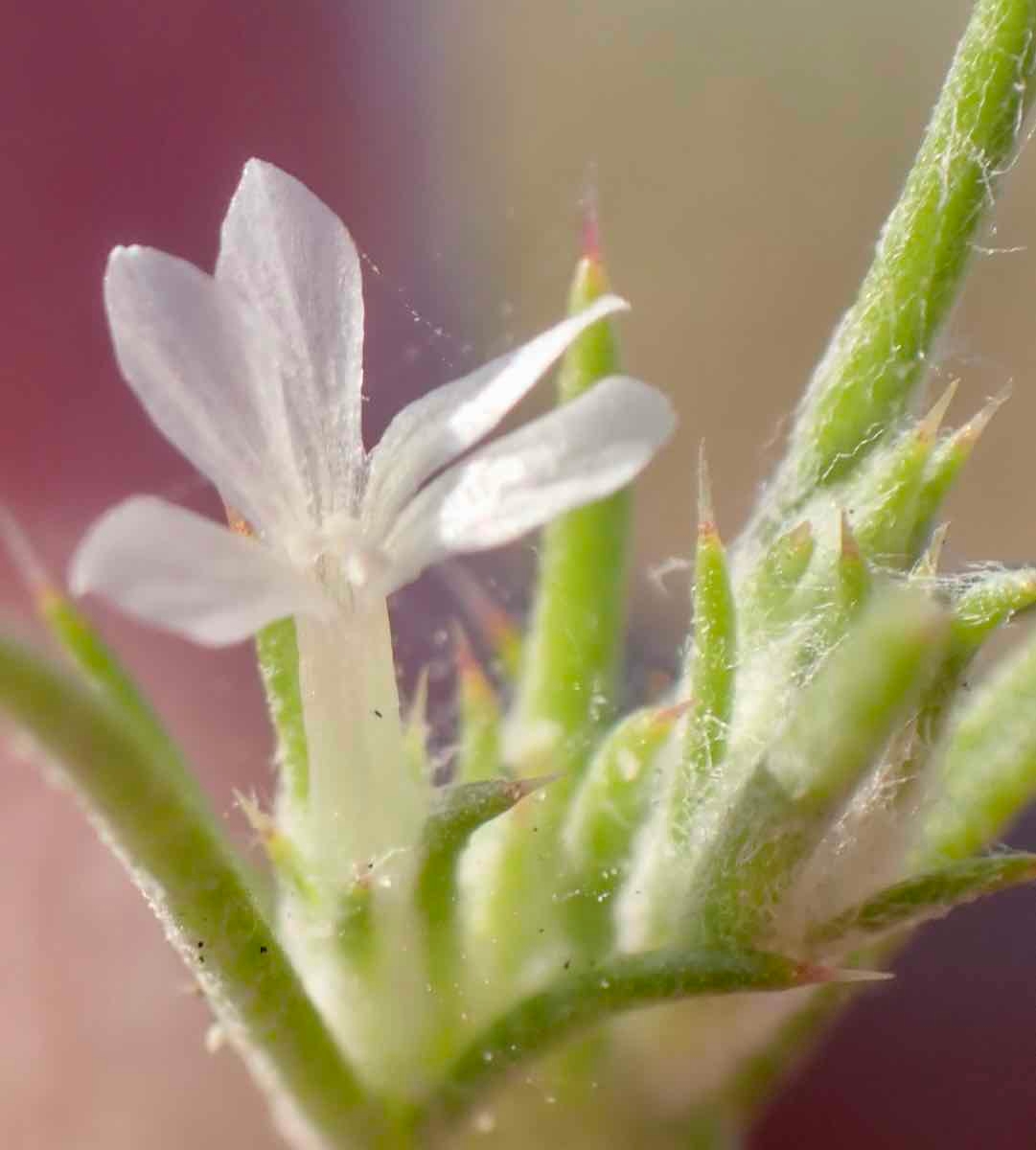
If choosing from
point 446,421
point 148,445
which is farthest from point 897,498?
point 148,445

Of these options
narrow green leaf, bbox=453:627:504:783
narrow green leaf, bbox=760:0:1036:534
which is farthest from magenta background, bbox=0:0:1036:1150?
narrow green leaf, bbox=760:0:1036:534

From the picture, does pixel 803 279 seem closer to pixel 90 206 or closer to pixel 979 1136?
pixel 90 206

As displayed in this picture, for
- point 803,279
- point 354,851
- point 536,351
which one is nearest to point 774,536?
point 536,351

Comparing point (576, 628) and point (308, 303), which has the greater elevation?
point (308, 303)

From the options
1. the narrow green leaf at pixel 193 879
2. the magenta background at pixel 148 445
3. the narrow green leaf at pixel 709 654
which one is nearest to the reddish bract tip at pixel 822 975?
the narrow green leaf at pixel 709 654

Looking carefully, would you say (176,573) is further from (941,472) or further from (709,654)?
(941,472)

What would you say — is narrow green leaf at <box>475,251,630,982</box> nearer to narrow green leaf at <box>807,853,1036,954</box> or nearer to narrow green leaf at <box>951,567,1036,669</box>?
narrow green leaf at <box>807,853,1036,954</box>
